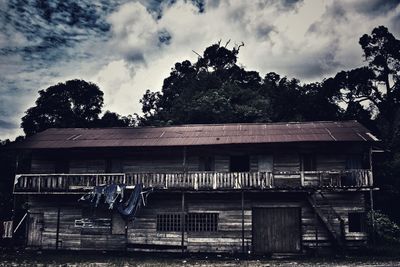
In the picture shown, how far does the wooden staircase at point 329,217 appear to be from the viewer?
846 inches

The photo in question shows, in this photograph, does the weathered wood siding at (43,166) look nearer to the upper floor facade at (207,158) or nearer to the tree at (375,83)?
the upper floor facade at (207,158)

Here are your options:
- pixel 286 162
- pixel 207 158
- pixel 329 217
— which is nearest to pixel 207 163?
pixel 207 158

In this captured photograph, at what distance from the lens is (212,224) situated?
24.0 metres

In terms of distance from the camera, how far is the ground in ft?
62.2

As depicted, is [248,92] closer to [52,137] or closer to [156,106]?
[156,106]

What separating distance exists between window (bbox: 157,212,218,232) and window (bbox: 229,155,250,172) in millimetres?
3229

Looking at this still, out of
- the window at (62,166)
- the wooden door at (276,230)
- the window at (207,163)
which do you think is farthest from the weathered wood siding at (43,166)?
the wooden door at (276,230)

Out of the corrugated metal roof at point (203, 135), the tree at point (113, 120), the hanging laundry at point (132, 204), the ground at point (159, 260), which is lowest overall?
the ground at point (159, 260)

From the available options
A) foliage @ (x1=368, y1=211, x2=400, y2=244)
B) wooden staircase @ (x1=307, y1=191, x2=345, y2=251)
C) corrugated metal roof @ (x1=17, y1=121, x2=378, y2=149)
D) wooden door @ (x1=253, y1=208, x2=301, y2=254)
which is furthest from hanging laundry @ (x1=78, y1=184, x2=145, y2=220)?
foliage @ (x1=368, y1=211, x2=400, y2=244)

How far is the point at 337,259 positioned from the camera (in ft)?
65.4

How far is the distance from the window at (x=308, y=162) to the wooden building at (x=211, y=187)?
0.09 meters

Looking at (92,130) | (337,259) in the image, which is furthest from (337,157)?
(92,130)

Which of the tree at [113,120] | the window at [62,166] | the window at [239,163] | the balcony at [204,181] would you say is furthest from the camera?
the tree at [113,120]

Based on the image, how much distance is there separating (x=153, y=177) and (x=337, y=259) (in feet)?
36.6
